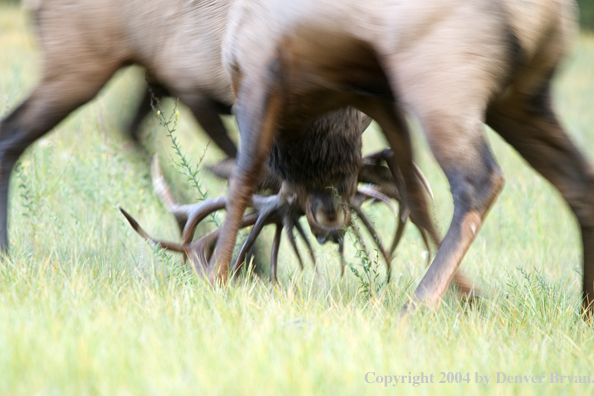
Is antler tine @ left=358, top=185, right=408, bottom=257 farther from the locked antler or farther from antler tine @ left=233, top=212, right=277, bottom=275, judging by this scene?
antler tine @ left=233, top=212, right=277, bottom=275

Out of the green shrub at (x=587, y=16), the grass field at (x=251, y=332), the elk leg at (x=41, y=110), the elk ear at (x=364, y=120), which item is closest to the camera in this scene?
the grass field at (x=251, y=332)

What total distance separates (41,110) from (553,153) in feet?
8.30

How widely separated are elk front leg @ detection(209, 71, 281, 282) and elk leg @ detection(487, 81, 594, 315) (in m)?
0.88

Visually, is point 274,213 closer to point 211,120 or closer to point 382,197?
point 382,197

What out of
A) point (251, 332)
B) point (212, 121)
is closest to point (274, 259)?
point (212, 121)

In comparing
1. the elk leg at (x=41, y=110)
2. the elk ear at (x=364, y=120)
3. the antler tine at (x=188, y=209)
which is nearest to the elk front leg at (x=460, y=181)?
the elk ear at (x=364, y=120)

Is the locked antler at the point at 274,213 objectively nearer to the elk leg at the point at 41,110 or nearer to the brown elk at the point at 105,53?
the brown elk at the point at 105,53

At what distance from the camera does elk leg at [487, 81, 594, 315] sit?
2.73 metres

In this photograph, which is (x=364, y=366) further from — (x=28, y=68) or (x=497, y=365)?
(x=28, y=68)

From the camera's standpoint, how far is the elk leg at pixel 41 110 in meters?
3.70

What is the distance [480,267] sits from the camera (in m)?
4.20

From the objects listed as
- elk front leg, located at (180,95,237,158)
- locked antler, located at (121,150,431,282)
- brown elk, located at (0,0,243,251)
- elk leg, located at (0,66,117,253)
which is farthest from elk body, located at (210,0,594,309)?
elk leg, located at (0,66,117,253)

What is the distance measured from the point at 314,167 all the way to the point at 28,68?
11238mm

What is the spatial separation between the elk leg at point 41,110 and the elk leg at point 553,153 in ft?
6.93
